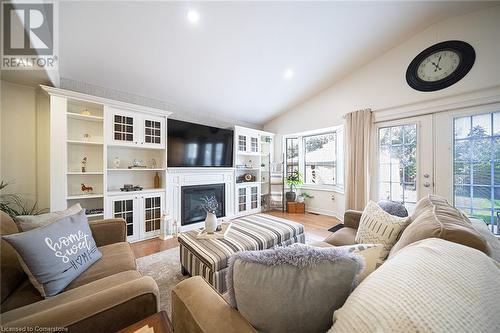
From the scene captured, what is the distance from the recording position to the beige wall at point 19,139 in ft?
7.25

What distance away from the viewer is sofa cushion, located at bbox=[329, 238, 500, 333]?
38cm

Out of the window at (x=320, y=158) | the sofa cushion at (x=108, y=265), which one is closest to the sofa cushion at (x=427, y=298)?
the sofa cushion at (x=108, y=265)

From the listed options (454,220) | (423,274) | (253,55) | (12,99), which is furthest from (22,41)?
(454,220)

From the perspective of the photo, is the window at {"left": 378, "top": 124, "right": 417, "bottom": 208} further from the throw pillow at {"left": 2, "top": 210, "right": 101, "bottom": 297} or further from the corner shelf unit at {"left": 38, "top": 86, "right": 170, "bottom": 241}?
the throw pillow at {"left": 2, "top": 210, "right": 101, "bottom": 297}

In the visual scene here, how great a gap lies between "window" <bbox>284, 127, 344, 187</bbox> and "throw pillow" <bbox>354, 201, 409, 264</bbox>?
105 inches

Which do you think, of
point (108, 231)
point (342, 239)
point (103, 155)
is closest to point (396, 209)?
point (342, 239)

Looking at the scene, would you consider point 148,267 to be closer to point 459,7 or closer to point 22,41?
point 22,41

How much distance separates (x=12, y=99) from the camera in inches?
88.7

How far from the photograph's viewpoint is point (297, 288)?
0.59 meters

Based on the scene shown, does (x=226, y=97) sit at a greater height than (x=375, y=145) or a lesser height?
greater

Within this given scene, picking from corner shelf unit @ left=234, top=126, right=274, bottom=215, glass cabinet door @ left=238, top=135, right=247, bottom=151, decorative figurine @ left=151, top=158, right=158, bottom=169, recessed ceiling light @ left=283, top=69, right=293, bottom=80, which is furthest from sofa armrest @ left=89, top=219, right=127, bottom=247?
recessed ceiling light @ left=283, top=69, right=293, bottom=80

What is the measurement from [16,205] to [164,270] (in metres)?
2.14

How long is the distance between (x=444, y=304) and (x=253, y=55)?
3.12 metres

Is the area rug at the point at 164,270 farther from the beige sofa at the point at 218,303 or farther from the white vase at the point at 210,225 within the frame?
the beige sofa at the point at 218,303
